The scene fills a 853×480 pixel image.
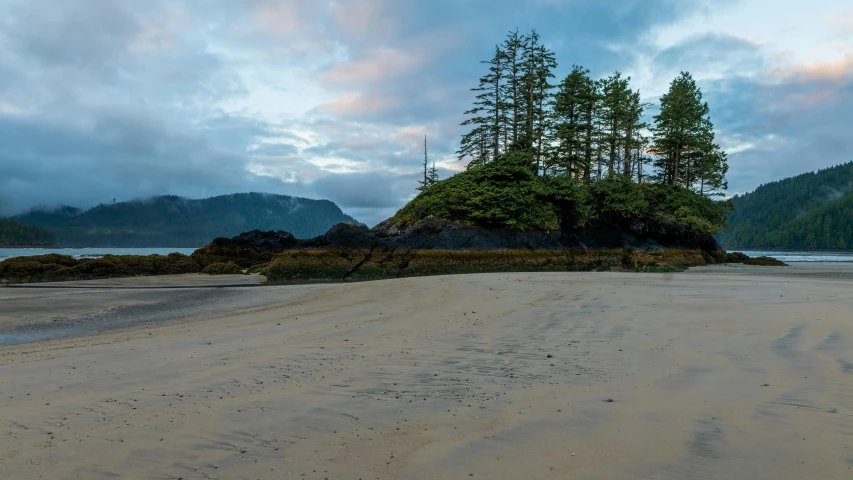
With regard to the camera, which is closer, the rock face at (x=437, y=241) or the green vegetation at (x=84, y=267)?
the green vegetation at (x=84, y=267)

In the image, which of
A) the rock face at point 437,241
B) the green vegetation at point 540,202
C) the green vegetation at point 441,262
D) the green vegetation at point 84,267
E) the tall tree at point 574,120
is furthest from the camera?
the tall tree at point 574,120

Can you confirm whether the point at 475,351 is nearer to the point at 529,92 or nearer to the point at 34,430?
the point at 34,430

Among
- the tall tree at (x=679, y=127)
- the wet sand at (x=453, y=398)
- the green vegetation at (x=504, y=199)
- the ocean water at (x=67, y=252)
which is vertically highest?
the tall tree at (x=679, y=127)

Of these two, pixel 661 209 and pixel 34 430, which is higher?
pixel 661 209

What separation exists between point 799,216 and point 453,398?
195142 mm

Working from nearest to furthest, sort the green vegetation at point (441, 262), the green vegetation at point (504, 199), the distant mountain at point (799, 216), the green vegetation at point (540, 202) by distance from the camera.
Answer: the green vegetation at point (441, 262), the green vegetation at point (504, 199), the green vegetation at point (540, 202), the distant mountain at point (799, 216)

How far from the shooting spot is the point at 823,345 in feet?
18.9

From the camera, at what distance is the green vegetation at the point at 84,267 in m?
21.5

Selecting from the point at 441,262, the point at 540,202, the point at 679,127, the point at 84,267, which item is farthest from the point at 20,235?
the point at 679,127

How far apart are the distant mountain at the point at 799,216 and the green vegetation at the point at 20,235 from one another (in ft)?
612

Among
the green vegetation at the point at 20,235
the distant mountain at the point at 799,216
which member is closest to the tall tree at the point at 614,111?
the distant mountain at the point at 799,216

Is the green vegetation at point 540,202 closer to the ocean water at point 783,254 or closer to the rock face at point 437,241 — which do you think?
the rock face at point 437,241

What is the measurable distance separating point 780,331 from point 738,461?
16.0 ft

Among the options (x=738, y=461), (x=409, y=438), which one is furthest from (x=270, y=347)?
(x=738, y=461)
